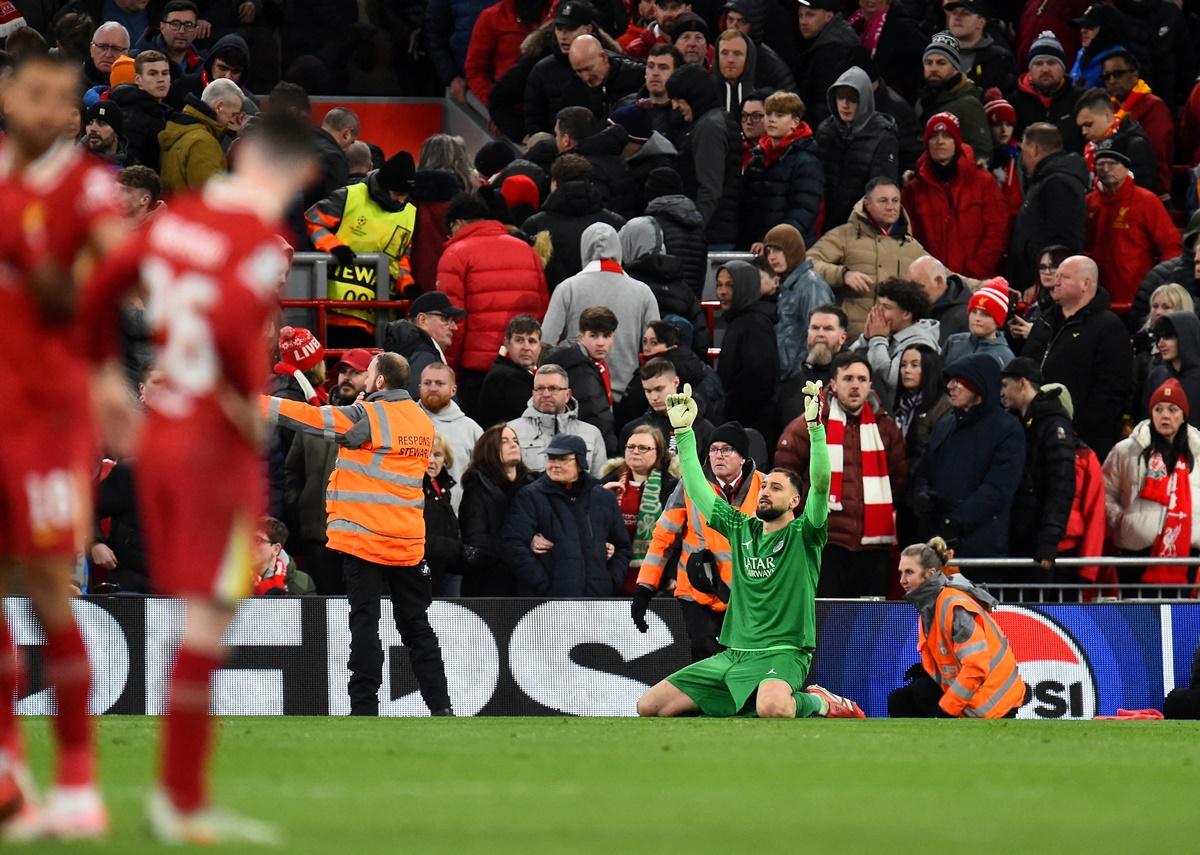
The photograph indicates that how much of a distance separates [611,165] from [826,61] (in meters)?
3.37

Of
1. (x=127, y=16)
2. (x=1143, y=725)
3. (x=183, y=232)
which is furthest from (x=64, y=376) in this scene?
(x=127, y=16)

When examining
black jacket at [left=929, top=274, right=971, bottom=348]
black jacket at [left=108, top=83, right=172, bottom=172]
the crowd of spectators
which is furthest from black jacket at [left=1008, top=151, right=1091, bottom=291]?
black jacket at [left=108, top=83, right=172, bottom=172]

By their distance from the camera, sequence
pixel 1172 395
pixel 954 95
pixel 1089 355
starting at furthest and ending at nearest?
pixel 954 95, pixel 1089 355, pixel 1172 395

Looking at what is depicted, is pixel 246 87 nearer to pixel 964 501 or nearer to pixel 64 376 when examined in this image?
pixel 964 501

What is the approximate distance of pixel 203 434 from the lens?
237 inches

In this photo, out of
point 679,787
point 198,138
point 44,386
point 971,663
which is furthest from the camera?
point 198,138

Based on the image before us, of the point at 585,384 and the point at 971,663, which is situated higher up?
the point at 585,384

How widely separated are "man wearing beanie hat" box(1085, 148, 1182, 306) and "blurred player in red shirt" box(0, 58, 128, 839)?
41.7 feet

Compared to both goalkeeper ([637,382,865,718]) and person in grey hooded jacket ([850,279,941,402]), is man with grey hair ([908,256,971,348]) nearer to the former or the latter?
person in grey hooded jacket ([850,279,941,402])

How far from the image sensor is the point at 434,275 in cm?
1717

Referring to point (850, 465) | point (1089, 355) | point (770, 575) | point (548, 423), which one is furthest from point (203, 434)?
point (1089, 355)

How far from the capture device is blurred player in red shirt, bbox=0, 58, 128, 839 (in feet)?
21.0

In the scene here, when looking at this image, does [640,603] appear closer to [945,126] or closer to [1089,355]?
[1089,355]

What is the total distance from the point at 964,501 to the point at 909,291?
176 centimetres
